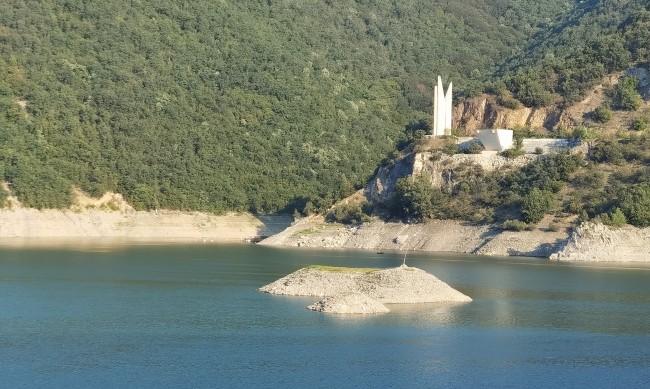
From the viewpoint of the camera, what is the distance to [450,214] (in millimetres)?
107938

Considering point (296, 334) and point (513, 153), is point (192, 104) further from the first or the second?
point (296, 334)

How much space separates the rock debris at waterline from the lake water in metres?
1.47

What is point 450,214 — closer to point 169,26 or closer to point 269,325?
point 269,325

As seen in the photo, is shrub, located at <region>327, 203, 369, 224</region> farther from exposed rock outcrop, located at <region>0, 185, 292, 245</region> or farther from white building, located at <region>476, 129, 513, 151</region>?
white building, located at <region>476, 129, 513, 151</region>

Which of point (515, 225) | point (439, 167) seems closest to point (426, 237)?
point (515, 225)

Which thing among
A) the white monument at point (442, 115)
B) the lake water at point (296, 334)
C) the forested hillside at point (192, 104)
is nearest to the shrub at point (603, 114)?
the white monument at point (442, 115)

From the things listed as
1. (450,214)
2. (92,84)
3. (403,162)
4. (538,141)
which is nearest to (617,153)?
(538,141)

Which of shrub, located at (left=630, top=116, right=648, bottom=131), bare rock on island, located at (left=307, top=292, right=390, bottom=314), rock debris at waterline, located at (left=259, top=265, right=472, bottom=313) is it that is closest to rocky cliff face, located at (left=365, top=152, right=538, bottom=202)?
shrub, located at (left=630, top=116, right=648, bottom=131)

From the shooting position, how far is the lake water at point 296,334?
39438mm

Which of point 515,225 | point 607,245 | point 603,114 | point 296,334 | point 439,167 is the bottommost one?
point 296,334

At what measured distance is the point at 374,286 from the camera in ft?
190

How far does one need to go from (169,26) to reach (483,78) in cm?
5533

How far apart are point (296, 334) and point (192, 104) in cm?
10912

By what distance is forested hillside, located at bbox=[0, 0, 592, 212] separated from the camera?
134m
